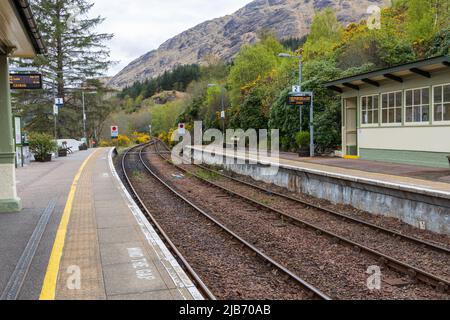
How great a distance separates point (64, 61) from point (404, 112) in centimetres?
3870

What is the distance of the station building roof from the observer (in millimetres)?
14680

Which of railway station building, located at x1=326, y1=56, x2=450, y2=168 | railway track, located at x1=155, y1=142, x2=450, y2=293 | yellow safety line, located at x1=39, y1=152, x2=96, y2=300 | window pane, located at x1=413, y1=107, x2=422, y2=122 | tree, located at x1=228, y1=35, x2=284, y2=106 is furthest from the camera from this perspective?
tree, located at x1=228, y1=35, x2=284, y2=106

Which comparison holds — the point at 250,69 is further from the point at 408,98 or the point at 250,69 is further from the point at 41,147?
the point at 408,98

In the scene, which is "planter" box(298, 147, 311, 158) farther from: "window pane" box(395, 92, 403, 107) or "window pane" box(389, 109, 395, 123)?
"window pane" box(395, 92, 403, 107)

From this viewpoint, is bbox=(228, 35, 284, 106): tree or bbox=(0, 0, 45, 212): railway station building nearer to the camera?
bbox=(0, 0, 45, 212): railway station building

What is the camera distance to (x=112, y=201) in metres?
11.7

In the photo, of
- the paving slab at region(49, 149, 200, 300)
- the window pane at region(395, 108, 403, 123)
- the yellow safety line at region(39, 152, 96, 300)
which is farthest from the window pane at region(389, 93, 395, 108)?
the yellow safety line at region(39, 152, 96, 300)

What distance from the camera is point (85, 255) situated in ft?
21.6

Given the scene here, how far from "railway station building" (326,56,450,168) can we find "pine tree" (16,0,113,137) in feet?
107

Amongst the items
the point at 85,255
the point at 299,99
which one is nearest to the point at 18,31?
the point at 85,255

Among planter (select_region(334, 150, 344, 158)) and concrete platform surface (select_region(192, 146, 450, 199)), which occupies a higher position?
planter (select_region(334, 150, 344, 158))
